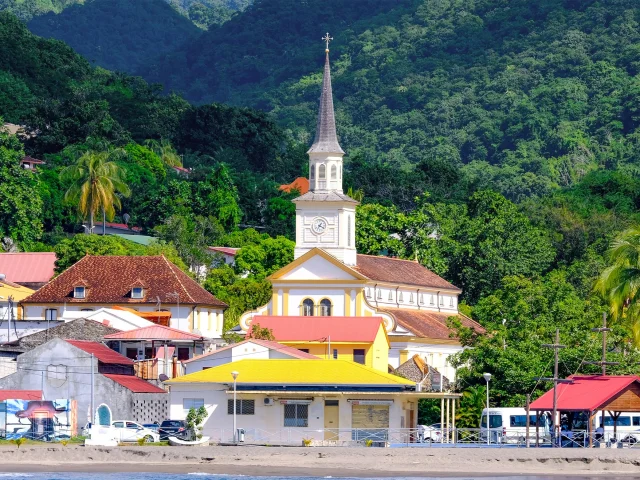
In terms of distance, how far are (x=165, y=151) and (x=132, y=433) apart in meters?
106

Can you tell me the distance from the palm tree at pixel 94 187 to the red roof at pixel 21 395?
176 feet

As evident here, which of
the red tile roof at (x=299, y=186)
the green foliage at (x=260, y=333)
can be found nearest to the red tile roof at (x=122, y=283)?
the green foliage at (x=260, y=333)

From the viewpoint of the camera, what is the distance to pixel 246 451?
6625 centimetres

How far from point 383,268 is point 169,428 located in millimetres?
39177

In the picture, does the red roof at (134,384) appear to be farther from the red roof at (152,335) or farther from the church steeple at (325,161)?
the church steeple at (325,161)

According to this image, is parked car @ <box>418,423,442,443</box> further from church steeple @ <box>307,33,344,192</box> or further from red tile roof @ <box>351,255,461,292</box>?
church steeple @ <box>307,33,344,192</box>

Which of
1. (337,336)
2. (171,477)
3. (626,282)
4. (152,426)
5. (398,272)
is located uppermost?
(398,272)

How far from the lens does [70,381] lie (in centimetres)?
7488

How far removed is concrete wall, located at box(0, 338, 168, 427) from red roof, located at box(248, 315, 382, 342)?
58.1ft

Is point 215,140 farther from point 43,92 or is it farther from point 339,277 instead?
point 339,277

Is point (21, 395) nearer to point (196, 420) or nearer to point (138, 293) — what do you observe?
point (196, 420)

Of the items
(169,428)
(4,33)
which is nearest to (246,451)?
(169,428)

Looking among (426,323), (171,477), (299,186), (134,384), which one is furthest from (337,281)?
(299,186)

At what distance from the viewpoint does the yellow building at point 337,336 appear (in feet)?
300
